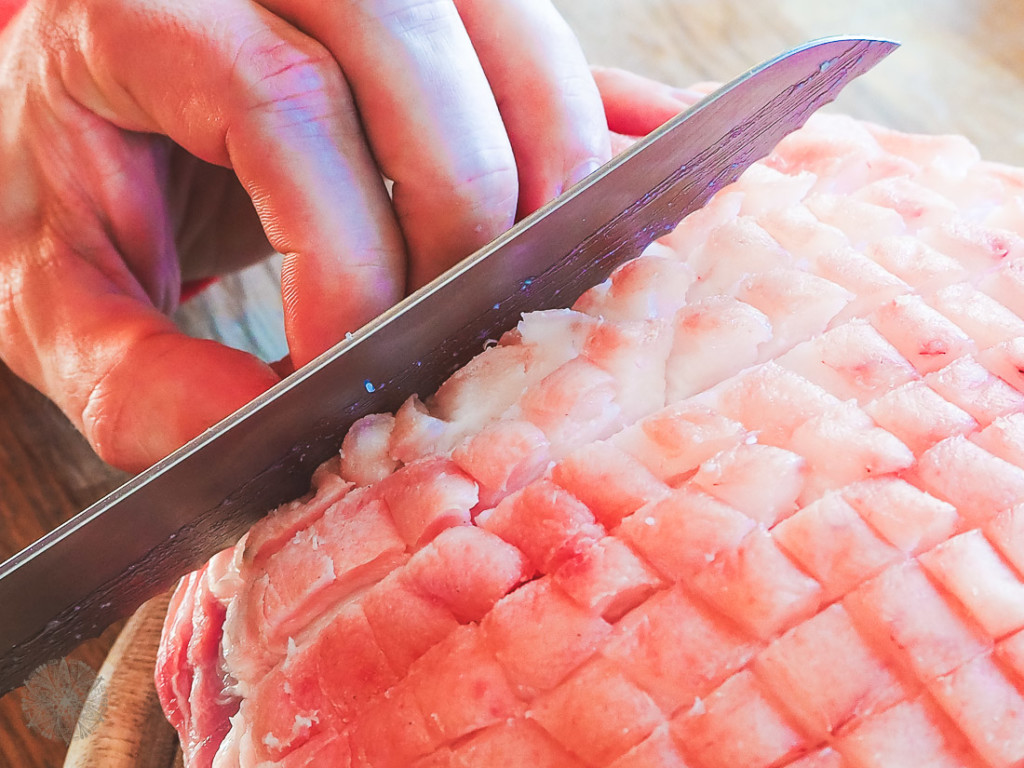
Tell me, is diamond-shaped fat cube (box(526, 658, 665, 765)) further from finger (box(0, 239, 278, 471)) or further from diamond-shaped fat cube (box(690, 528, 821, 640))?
finger (box(0, 239, 278, 471))

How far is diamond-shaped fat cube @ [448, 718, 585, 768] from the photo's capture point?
0.60 meters

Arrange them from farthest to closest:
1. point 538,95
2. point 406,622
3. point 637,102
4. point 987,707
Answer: point 637,102, point 538,95, point 406,622, point 987,707

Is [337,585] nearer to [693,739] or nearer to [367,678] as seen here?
[367,678]

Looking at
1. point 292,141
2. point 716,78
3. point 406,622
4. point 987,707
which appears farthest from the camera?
point 716,78

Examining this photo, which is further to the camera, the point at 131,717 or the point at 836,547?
the point at 131,717

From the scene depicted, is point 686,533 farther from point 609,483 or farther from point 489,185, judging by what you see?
point 489,185

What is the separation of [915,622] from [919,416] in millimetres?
164

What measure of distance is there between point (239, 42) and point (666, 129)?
39 cm

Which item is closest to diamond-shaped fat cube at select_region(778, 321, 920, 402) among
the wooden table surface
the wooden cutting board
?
the wooden cutting board

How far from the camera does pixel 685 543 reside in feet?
2.02

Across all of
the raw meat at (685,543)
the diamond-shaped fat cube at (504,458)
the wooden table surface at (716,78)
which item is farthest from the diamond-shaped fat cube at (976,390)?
the wooden table surface at (716,78)

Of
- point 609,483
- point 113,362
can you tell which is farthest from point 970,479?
point 113,362

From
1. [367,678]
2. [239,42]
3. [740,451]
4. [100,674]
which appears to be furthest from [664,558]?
[100,674]

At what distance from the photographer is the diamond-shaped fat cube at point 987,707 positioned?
546mm
